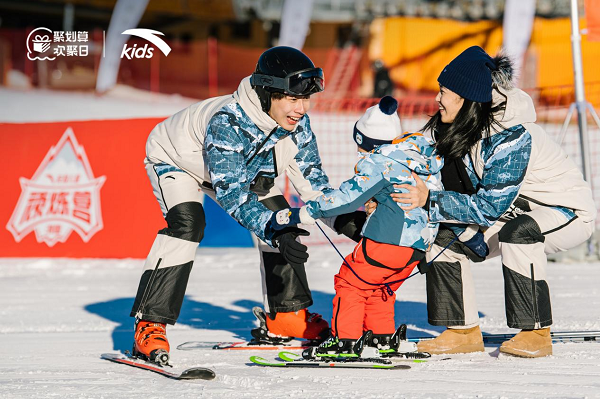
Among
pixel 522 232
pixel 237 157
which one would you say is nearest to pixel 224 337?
pixel 237 157

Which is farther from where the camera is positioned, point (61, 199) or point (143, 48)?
point (143, 48)

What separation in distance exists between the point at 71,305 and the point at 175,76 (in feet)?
54.0

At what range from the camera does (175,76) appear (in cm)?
2242

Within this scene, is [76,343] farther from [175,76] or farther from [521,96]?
[175,76]

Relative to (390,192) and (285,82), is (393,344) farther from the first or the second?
(285,82)

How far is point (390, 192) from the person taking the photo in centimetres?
421

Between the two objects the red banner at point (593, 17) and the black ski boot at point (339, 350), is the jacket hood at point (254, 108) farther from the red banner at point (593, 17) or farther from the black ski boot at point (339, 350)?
the red banner at point (593, 17)

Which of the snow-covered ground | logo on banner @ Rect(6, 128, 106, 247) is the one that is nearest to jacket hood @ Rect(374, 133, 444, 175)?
the snow-covered ground

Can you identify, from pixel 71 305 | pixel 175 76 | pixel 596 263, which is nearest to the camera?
pixel 71 305

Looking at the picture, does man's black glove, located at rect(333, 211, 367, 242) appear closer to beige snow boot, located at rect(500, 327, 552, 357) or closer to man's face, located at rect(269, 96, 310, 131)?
man's face, located at rect(269, 96, 310, 131)

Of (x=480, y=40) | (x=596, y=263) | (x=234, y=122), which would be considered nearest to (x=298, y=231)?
(x=234, y=122)

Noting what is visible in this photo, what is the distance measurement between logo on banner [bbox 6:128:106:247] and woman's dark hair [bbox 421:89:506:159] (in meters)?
5.45

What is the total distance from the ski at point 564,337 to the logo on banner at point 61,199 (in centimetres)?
506

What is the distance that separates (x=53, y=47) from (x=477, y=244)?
19.9 m
